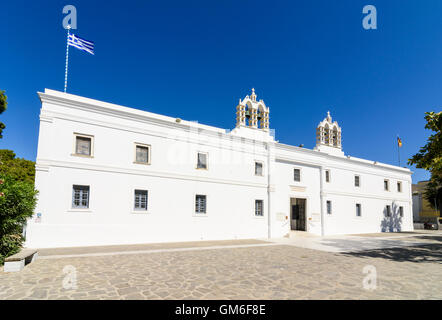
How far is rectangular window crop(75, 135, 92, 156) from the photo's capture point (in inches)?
594

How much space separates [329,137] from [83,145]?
76.3 ft

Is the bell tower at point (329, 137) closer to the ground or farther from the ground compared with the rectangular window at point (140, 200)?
farther from the ground

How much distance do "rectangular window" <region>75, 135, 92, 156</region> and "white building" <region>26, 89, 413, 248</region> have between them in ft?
0.18

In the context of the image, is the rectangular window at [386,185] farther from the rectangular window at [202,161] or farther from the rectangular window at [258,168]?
the rectangular window at [202,161]

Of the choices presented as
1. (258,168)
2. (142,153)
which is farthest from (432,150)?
(142,153)

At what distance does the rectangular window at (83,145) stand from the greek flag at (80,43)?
5296 millimetres

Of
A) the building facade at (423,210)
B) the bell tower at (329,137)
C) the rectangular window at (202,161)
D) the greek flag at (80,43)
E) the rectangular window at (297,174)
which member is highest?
the greek flag at (80,43)

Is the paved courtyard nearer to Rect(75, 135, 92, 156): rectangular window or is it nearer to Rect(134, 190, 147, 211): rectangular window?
Rect(134, 190, 147, 211): rectangular window

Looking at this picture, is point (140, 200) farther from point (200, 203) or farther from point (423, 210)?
point (423, 210)

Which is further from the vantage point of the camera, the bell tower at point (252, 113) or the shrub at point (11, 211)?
the bell tower at point (252, 113)

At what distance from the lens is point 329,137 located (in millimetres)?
27641

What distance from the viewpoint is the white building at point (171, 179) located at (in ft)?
47.0

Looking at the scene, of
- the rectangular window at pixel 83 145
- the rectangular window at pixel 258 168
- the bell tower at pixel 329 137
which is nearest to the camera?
the rectangular window at pixel 83 145

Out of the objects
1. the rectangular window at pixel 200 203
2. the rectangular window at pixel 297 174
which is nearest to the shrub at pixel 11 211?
the rectangular window at pixel 200 203
